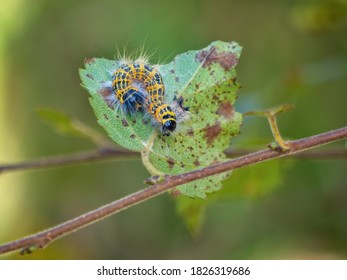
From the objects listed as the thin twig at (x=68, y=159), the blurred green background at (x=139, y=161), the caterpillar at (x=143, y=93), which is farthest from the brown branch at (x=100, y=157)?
the blurred green background at (x=139, y=161)

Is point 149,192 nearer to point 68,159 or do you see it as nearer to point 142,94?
point 142,94

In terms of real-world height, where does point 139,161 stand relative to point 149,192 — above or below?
above

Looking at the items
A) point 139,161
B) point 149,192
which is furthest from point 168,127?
point 139,161

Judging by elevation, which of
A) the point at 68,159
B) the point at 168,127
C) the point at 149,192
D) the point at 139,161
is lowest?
the point at 149,192

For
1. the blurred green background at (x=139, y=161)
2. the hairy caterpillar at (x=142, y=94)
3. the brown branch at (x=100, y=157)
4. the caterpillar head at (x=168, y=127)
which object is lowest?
the caterpillar head at (x=168, y=127)

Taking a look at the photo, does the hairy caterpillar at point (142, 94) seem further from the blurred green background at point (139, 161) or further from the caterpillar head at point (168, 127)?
the blurred green background at point (139, 161)

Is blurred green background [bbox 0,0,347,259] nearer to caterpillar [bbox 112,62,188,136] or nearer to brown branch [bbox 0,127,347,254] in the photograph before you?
caterpillar [bbox 112,62,188,136]

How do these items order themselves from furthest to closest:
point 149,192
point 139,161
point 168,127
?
point 139,161
point 168,127
point 149,192

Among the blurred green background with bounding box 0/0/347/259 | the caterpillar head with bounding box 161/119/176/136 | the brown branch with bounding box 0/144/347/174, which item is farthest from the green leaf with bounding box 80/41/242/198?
the blurred green background with bounding box 0/0/347/259
